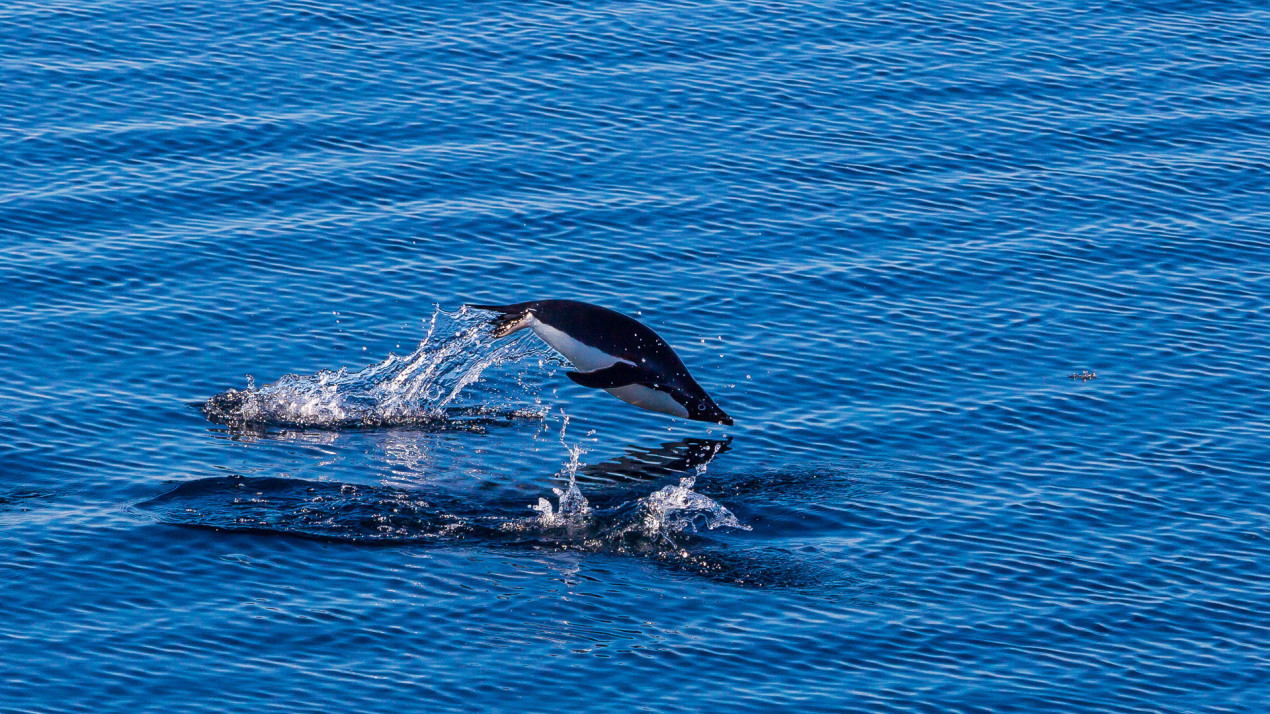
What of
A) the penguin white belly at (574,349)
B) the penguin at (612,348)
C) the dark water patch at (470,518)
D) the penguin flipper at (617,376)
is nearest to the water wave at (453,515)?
the dark water patch at (470,518)

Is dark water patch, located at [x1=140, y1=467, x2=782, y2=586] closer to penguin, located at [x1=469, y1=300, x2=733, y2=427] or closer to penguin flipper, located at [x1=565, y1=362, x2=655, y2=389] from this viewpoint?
penguin flipper, located at [x1=565, y1=362, x2=655, y2=389]

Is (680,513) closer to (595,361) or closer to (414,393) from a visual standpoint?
(595,361)

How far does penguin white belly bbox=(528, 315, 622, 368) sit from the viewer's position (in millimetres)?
28000

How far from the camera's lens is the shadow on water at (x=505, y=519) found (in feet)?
77.5

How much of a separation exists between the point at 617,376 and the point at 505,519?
13.8 feet

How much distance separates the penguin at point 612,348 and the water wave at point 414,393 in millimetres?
1641

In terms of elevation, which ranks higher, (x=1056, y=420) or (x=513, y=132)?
(x=513, y=132)

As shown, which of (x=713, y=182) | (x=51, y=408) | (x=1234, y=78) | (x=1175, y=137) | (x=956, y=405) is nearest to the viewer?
(x=51, y=408)

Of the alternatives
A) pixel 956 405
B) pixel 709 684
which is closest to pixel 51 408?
pixel 709 684

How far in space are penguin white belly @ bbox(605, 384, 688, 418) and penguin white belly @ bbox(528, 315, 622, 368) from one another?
17.9 inches

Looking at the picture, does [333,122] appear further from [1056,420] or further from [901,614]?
[901,614]

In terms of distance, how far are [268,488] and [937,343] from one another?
12.6m

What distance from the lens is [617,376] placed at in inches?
1096

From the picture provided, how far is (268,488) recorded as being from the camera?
24.9 metres
